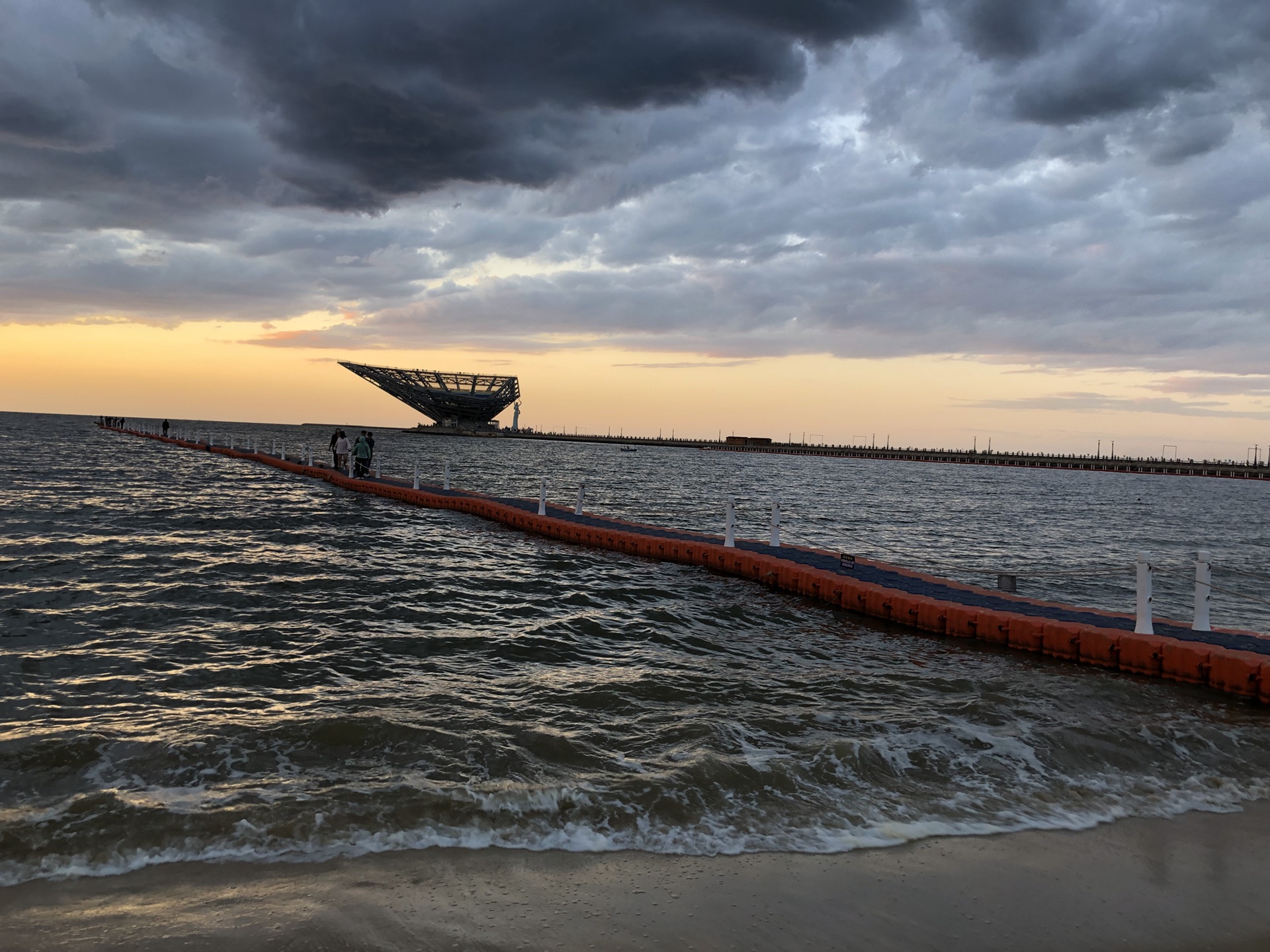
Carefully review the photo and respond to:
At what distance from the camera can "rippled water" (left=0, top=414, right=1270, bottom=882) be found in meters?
5.21

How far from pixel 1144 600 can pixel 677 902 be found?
8.94 metres

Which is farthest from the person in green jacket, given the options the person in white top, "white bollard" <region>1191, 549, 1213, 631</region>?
"white bollard" <region>1191, 549, 1213, 631</region>

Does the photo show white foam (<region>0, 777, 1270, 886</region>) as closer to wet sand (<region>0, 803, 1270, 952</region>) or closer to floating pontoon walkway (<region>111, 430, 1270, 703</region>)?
wet sand (<region>0, 803, 1270, 952</region>)

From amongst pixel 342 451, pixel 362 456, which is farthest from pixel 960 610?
pixel 342 451

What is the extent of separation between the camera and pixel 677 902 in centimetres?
424

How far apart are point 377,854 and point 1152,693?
869 cm

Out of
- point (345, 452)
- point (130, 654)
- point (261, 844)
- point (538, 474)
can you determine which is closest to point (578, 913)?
point (261, 844)

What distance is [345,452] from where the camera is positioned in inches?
1564

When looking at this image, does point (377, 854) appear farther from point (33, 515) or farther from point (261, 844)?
point (33, 515)

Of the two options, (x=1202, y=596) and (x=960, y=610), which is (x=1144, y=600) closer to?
(x=1202, y=596)

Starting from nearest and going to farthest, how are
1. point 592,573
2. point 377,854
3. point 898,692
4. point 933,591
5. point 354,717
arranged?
point 377,854 → point 354,717 → point 898,692 → point 933,591 → point 592,573

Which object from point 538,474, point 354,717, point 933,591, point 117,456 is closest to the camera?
point 354,717

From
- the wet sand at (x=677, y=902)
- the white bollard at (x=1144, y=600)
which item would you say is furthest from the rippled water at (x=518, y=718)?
the white bollard at (x=1144, y=600)

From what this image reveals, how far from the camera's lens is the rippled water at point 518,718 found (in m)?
5.21
